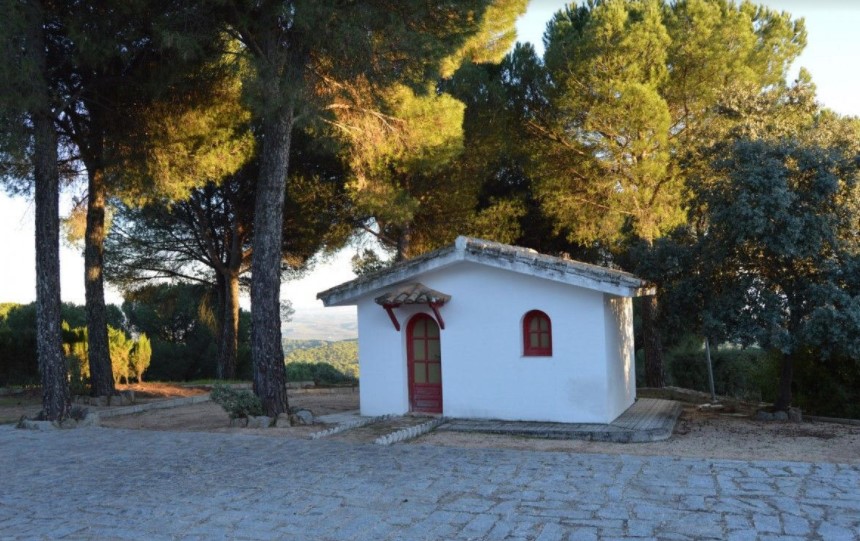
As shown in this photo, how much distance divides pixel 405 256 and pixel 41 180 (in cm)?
969

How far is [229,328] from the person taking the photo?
2291 centimetres

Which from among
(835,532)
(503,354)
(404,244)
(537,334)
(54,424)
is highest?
(404,244)

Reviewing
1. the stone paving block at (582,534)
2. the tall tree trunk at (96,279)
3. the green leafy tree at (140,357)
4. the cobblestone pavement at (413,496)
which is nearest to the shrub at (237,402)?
the cobblestone pavement at (413,496)

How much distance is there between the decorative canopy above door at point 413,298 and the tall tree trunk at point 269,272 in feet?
6.44

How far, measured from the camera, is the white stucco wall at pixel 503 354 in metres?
12.0

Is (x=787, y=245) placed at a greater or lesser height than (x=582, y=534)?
greater

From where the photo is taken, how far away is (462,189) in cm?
2064

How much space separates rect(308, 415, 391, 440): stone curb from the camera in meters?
11.3

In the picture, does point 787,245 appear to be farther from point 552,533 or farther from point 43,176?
point 43,176

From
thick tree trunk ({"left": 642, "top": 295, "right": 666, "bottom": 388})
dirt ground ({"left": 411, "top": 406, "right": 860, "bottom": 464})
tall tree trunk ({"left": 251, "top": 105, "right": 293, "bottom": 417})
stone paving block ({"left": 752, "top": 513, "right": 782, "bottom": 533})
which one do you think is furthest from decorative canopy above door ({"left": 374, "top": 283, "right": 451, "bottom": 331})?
thick tree trunk ({"left": 642, "top": 295, "right": 666, "bottom": 388})

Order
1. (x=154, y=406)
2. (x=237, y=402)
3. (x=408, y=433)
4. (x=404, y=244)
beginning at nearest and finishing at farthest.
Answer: (x=408, y=433), (x=237, y=402), (x=154, y=406), (x=404, y=244)

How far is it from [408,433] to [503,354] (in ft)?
7.93

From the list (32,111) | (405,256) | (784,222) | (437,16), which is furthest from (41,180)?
(784,222)

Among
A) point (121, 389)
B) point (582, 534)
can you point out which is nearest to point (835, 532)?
point (582, 534)
